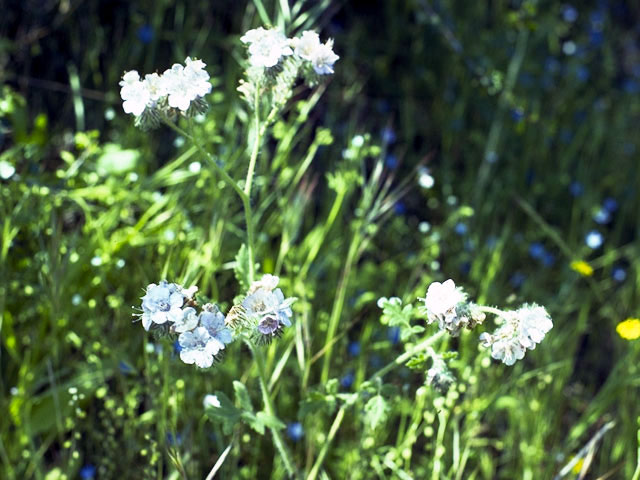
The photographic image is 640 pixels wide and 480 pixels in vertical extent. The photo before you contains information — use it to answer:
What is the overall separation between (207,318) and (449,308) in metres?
0.36

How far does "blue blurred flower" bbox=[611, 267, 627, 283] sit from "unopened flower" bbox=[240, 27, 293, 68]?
1.64m

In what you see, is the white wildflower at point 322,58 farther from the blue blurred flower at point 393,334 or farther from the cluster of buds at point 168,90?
the blue blurred flower at point 393,334

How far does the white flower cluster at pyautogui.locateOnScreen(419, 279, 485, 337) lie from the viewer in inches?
50.4

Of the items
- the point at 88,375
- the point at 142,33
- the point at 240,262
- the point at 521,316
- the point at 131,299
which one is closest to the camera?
the point at 521,316

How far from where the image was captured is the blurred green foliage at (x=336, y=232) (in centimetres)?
187

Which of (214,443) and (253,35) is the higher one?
(253,35)

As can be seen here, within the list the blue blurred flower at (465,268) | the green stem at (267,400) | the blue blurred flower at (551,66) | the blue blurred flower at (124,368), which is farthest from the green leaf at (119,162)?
the blue blurred flower at (551,66)

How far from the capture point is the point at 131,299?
2.12 m

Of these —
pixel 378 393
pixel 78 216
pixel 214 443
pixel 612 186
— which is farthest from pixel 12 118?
pixel 612 186

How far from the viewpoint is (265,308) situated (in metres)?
1.27

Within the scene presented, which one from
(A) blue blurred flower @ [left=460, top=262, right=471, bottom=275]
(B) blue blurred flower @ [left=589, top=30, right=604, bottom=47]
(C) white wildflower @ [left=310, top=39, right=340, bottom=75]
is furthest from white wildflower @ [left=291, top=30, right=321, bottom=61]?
(B) blue blurred flower @ [left=589, top=30, right=604, bottom=47]

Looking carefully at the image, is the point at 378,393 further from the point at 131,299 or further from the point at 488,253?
the point at 488,253

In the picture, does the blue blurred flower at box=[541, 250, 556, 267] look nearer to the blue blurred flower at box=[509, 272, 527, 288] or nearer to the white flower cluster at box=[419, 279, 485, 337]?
the blue blurred flower at box=[509, 272, 527, 288]

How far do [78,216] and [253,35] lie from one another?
48.2 inches
